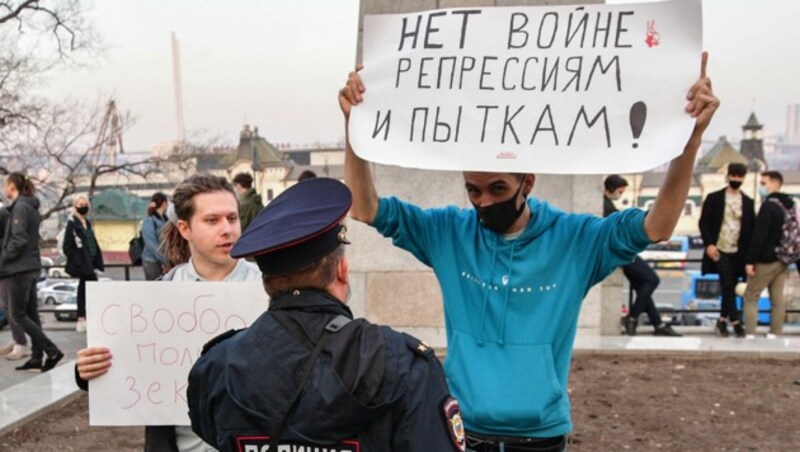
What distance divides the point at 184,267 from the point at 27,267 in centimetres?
525

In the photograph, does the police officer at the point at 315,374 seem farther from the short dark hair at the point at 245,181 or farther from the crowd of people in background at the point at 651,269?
the short dark hair at the point at 245,181

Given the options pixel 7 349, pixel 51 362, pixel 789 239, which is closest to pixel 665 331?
pixel 789 239

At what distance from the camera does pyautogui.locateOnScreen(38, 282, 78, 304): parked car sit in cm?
2241

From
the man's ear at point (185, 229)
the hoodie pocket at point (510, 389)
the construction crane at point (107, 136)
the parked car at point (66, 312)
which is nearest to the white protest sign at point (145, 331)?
the man's ear at point (185, 229)

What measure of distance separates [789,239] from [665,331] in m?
Answer: 1.73

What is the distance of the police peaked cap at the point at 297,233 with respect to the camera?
140cm

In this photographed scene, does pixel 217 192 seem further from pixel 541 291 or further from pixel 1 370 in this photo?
pixel 1 370

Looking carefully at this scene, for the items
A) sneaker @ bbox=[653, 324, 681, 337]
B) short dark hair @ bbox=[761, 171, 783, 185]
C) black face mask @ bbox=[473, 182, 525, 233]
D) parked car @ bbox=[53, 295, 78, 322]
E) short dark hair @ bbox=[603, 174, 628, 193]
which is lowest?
parked car @ bbox=[53, 295, 78, 322]

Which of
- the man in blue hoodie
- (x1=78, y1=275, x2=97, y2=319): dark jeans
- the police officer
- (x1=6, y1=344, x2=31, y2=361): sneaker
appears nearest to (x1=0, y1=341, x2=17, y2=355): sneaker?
(x1=6, y1=344, x2=31, y2=361): sneaker

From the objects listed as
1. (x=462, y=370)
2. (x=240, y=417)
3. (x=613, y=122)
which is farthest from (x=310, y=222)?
(x=613, y=122)

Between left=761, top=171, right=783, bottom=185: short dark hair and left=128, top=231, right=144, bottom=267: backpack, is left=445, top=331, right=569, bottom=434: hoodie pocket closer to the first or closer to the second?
left=761, top=171, right=783, bottom=185: short dark hair

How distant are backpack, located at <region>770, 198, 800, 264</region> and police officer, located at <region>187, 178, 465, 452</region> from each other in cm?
732

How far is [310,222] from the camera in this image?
1.43 metres

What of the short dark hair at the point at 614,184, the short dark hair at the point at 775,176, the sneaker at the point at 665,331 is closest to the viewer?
the short dark hair at the point at 775,176
